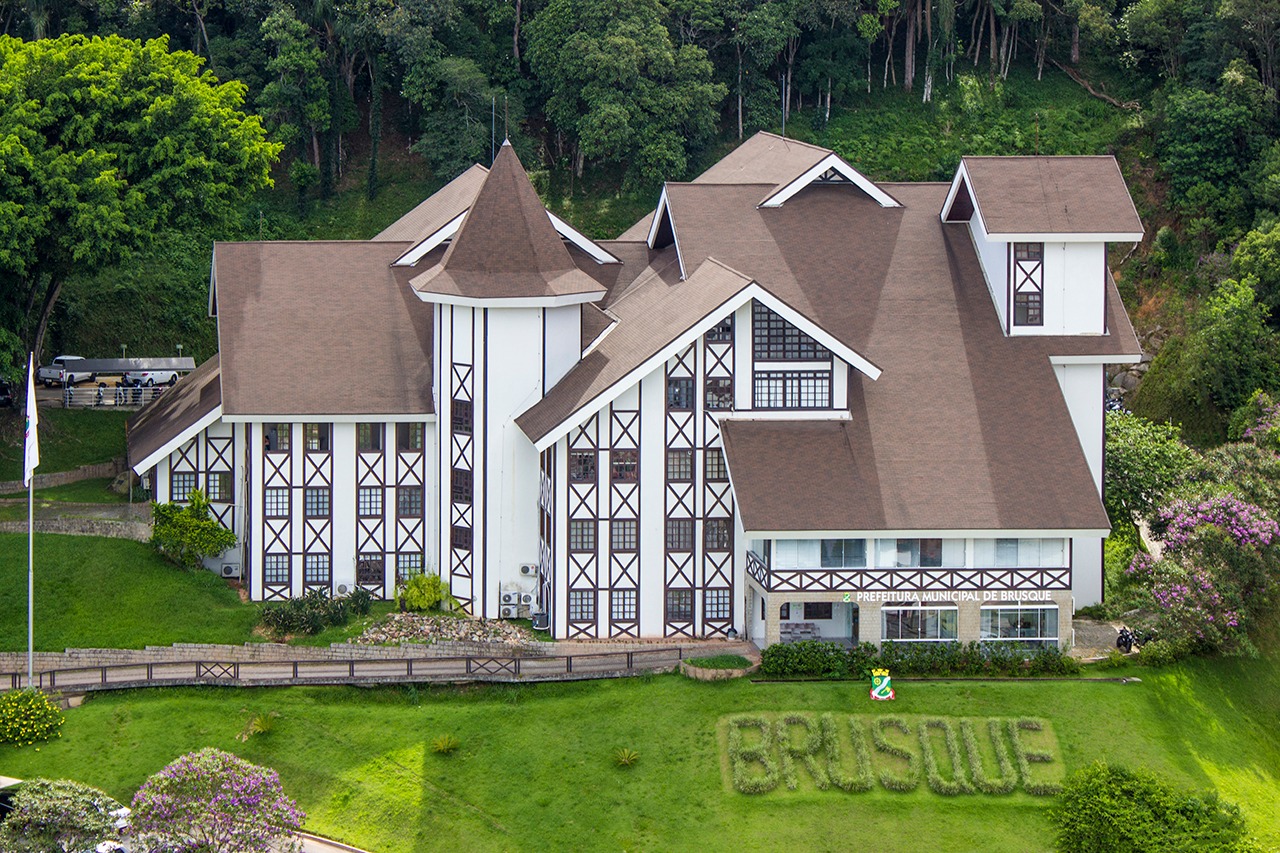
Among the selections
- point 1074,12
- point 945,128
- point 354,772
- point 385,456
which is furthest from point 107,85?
point 1074,12

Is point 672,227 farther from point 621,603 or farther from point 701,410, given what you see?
point 621,603

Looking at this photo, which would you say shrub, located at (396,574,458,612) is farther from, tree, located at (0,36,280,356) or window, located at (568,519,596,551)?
tree, located at (0,36,280,356)

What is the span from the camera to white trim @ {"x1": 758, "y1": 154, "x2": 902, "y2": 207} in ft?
232

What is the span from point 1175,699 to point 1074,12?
186 feet

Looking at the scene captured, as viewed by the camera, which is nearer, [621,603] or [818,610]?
[818,610]

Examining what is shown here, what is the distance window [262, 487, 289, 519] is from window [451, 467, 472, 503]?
237 inches

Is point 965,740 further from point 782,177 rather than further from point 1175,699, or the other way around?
point 782,177

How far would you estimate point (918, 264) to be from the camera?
227ft

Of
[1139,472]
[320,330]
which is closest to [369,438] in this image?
[320,330]

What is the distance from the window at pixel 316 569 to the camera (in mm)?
67438

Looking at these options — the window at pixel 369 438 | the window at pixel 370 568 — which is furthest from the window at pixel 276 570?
the window at pixel 369 438

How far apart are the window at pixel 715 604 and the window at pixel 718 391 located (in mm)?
6171

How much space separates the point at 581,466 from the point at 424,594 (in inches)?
297

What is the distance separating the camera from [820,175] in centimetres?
7112
